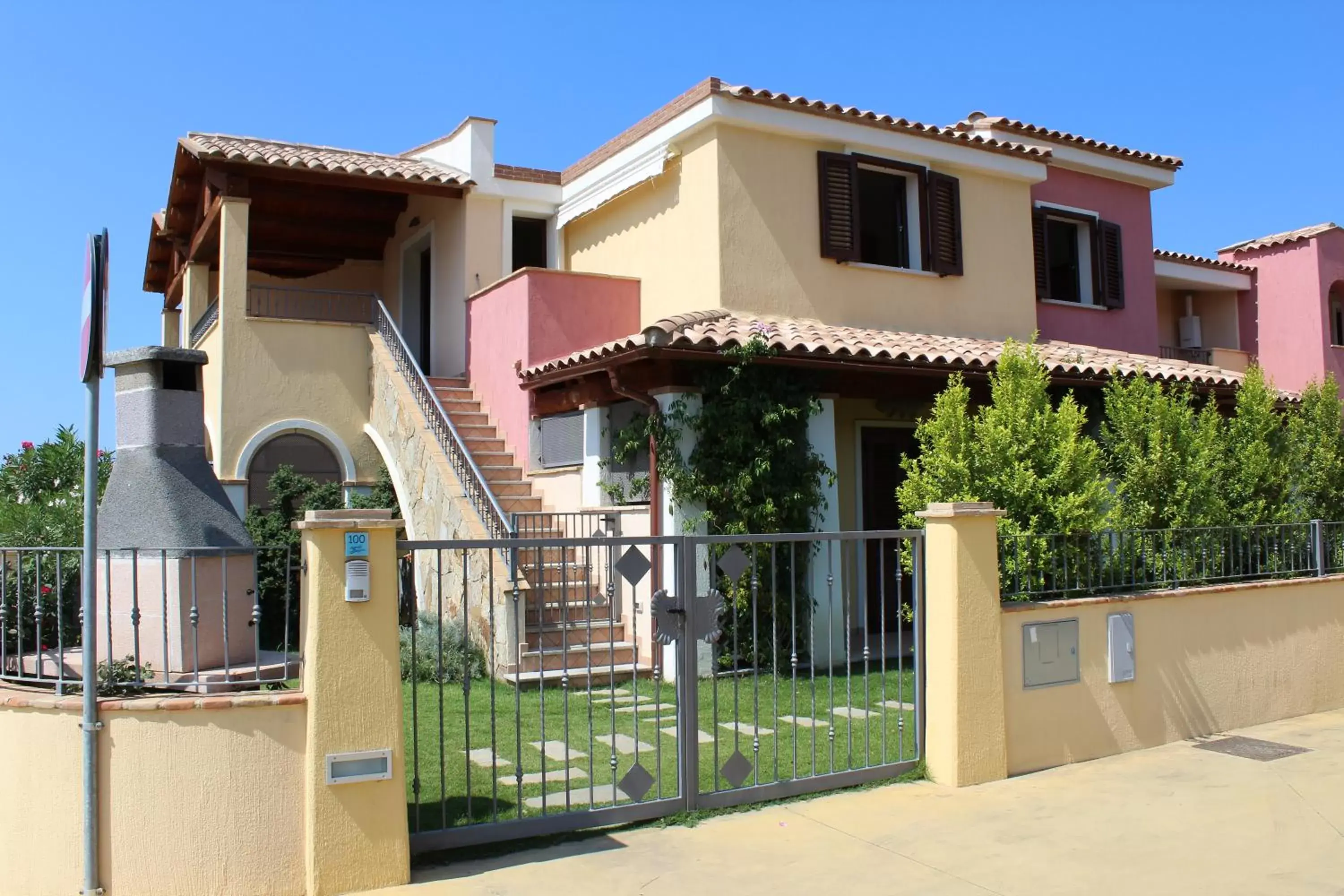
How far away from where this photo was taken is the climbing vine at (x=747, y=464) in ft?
33.3

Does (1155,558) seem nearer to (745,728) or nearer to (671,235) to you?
(745,728)

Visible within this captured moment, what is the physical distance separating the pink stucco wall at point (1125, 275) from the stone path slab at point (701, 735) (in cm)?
943

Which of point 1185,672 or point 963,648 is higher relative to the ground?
point 963,648

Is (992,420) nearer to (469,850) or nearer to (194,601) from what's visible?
(469,850)

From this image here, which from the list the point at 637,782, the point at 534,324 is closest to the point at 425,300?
the point at 534,324

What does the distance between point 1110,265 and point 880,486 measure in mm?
6184

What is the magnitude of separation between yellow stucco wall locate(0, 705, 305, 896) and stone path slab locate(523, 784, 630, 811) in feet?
5.07

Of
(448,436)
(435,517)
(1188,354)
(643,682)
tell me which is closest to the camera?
(643,682)

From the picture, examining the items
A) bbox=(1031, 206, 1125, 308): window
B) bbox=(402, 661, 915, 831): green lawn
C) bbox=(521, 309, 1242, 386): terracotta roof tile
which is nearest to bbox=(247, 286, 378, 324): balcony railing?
bbox=(521, 309, 1242, 386): terracotta roof tile

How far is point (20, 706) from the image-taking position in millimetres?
4844

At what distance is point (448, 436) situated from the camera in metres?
12.2

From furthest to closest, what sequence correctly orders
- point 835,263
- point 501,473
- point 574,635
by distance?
point 835,263 → point 501,473 → point 574,635

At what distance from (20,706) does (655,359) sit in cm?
627

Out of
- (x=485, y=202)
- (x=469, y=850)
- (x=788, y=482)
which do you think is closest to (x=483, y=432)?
(x=485, y=202)
